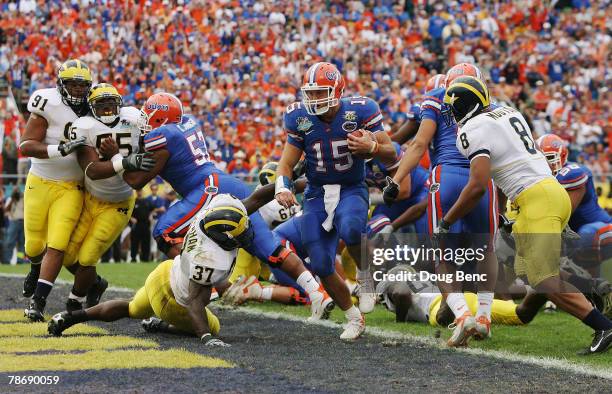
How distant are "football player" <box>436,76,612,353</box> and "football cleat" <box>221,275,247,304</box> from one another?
9.72ft

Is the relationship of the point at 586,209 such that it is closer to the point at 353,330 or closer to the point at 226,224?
the point at 353,330

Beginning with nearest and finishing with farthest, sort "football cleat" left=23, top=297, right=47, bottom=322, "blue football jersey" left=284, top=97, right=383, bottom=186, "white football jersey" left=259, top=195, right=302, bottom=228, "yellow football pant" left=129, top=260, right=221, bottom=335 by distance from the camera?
"yellow football pant" left=129, top=260, right=221, bottom=335 → "blue football jersey" left=284, top=97, right=383, bottom=186 → "football cleat" left=23, top=297, right=47, bottom=322 → "white football jersey" left=259, top=195, right=302, bottom=228

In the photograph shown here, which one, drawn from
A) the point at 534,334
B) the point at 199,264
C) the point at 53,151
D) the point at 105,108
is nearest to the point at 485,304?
the point at 534,334

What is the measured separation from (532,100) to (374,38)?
4017mm

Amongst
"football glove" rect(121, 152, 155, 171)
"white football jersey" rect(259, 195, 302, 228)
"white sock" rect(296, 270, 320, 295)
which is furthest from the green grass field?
"football glove" rect(121, 152, 155, 171)

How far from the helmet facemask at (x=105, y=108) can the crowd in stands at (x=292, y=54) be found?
975 cm

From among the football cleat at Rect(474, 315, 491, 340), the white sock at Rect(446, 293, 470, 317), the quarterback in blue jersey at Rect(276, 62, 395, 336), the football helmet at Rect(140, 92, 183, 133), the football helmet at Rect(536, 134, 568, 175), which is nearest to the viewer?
the white sock at Rect(446, 293, 470, 317)

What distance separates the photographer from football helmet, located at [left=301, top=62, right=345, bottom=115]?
21.8 feet

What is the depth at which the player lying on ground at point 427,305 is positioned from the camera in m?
7.12

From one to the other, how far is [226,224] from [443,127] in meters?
1.89

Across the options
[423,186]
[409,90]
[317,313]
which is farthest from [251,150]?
[317,313]

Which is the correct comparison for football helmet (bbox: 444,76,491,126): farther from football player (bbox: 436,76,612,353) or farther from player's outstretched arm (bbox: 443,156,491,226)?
player's outstretched arm (bbox: 443,156,491,226)

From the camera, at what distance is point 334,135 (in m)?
6.78

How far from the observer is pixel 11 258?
15.4 meters
